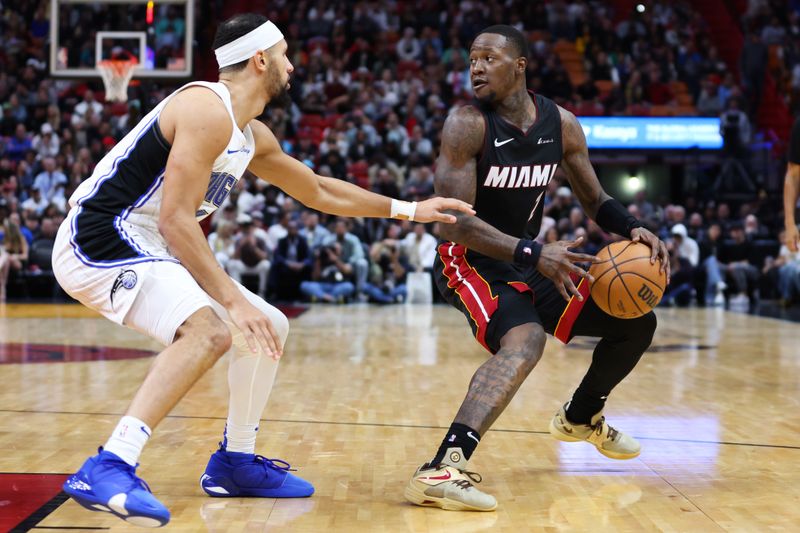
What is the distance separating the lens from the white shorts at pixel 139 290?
3.30 m

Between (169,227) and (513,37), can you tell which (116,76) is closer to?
(513,37)

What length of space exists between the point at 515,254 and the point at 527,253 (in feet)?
0.18

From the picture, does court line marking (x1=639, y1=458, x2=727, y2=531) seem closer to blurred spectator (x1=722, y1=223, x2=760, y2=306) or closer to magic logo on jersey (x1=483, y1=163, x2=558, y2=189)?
magic logo on jersey (x1=483, y1=163, x2=558, y2=189)

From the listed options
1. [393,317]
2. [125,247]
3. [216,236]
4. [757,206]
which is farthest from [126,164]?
[757,206]

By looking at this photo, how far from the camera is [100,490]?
301cm

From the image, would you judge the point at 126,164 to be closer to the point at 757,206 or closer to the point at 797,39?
the point at 757,206

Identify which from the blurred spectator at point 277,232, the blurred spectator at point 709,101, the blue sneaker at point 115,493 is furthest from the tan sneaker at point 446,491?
the blurred spectator at point 709,101

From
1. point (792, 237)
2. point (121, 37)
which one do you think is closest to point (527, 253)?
point (792, 237)

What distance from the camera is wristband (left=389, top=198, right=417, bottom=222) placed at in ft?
13.3

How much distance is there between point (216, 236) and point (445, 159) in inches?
487

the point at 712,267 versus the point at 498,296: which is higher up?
the point at 498,296

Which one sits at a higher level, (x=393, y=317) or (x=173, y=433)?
(x=173, y=433)

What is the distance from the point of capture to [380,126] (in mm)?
19703

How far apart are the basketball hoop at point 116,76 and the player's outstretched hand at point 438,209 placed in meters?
11.0
